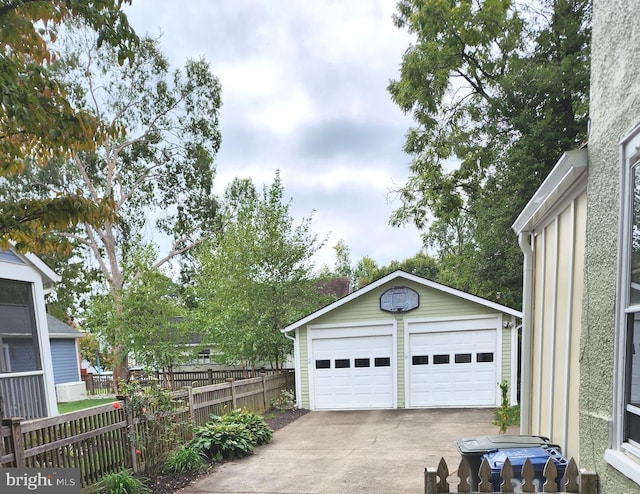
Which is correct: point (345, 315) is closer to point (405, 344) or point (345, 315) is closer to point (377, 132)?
point (405, 344)

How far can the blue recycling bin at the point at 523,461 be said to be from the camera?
104 inches

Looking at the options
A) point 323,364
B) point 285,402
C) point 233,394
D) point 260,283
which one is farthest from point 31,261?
point 323,364

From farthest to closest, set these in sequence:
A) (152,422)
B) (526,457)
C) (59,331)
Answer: (59,331) < (152,422) < (526,457)

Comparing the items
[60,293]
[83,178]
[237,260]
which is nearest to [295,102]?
[237,260]

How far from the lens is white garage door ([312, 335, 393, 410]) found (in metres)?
10.1

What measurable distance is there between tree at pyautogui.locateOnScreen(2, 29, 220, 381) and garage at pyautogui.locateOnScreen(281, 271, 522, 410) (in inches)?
363

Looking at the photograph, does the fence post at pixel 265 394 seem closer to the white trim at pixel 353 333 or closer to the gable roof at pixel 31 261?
the white trim at pixel 353 333

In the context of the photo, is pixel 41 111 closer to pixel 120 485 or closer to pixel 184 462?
pixel 120 485

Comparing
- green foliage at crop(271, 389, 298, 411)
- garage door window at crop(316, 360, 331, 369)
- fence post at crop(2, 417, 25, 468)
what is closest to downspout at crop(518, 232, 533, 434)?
fence post at crop(2, 417, 25, 468)

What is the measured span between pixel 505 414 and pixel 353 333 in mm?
4284

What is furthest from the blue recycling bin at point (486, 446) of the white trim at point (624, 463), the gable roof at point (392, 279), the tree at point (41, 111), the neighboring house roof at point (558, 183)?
the gable roof at point (392, 279)

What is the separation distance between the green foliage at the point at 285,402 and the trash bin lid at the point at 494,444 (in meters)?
7.87

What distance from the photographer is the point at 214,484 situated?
16.0ft

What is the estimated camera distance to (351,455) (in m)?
5.93
